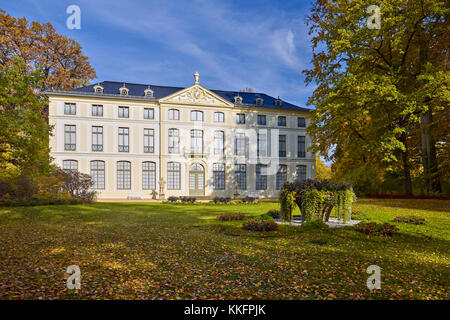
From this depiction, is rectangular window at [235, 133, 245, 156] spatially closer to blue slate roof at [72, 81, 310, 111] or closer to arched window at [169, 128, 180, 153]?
blue slate roof at [72, 81, 310, 111]

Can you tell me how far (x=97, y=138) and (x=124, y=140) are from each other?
2567 mm

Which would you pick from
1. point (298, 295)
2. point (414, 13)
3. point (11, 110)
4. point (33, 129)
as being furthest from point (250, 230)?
point (414, 13)

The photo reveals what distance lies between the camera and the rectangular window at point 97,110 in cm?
2823

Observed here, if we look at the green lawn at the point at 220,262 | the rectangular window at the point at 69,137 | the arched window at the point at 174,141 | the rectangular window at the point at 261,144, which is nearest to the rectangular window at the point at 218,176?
the arched window at the point at 174,141

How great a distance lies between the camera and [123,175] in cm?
2858

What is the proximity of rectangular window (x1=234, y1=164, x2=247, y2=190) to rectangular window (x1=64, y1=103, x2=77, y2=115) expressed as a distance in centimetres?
1734

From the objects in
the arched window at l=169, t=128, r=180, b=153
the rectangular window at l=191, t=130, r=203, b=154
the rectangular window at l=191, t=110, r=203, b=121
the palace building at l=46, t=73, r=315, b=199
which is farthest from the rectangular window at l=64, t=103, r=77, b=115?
the rectangular window at l=191, t=130, r=203, b=154

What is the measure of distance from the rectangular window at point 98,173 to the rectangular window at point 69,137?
8.22 ft

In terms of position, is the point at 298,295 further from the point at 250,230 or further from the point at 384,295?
the point at 250,230

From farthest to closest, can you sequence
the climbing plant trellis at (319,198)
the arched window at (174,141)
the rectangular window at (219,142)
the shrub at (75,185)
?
the rectangular window at (219,142) → the arched window at (174,141) → the shrub at (75,185) → the climbing plant trellis at (319,198)

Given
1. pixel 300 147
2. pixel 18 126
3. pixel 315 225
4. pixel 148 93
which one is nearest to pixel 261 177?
pixel 300 147

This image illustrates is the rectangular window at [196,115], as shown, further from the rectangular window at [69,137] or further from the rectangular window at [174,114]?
the rectangular window at [69,137]

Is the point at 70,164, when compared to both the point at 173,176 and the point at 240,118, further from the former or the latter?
the point at 240,118

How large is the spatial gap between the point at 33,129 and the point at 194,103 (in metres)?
18.9
